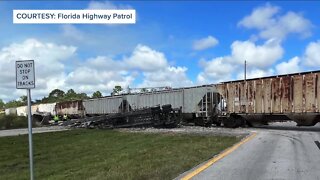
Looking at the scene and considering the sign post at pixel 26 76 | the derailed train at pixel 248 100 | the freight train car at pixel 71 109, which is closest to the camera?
the sign post at pixel 26 76

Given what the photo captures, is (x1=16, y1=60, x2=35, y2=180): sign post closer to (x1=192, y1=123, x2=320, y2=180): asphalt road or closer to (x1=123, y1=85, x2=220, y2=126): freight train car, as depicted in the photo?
(x1=192, y1=123, x2=320, y2=180): asphalt road

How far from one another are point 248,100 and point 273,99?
262 centimetres

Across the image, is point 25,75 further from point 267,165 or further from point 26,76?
point 267,165

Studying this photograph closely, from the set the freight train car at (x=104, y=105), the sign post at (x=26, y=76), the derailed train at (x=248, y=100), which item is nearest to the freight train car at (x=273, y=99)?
the derailed train at (x=248, y=100)

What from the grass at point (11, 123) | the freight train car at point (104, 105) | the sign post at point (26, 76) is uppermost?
the sign post at point (26, 76)

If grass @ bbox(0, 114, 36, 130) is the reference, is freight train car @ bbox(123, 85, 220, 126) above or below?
above

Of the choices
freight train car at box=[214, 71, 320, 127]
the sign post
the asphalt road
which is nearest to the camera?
the sign post

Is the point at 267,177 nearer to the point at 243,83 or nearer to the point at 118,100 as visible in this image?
the point at 243,83

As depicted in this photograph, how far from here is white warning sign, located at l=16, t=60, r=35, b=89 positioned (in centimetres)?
867

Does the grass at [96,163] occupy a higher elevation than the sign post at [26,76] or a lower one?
lower

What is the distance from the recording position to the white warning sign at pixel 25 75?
8.67 metres

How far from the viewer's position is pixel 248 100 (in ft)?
106

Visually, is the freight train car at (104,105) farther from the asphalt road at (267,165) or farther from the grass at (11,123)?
the asphalt road at (267,165)

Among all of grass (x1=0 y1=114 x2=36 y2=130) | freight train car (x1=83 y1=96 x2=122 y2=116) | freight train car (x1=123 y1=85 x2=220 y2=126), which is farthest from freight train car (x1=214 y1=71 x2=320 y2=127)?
grass (x1=0 y1=114 x2=36 y2=130)
